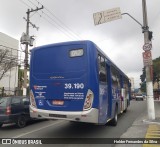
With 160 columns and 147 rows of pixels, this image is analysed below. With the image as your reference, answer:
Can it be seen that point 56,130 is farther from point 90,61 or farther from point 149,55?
point 149,55

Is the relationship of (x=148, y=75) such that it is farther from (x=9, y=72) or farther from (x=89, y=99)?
(x=9, y=72)

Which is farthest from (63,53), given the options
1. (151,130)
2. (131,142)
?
(151,130)

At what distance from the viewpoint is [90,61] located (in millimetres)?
8859

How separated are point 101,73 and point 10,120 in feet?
16.6

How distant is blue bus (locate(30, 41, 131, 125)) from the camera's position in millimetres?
8773

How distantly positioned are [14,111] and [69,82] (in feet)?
14.4

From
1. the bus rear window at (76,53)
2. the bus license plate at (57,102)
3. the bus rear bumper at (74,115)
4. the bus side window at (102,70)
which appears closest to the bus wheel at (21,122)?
the bus rear bumper at (74,115)

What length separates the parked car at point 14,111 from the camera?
1190 centimetres

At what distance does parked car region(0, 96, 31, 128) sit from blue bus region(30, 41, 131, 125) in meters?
2.58

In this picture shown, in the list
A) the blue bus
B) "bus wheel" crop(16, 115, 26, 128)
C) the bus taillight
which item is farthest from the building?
the bus taillight

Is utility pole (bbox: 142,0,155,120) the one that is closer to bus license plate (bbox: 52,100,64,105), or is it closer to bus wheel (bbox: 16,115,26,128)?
bus license plate (bbox: 52,100,64,105)

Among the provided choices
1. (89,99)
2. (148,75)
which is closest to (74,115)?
(89,99)

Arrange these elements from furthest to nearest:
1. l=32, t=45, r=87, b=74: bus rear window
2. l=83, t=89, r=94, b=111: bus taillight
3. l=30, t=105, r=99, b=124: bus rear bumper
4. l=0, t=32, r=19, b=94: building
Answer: l=0, t=32, r=19, b=94: building → l=32, t=45, r=87, b=74: bus rear window → l=83, t=89, r=94, b=111: bus taillight → l=30, t=105, r=99, b=124: bus rear bumper

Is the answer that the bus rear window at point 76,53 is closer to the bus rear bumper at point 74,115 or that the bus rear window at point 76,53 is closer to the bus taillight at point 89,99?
the bus taillight at point 89,99
